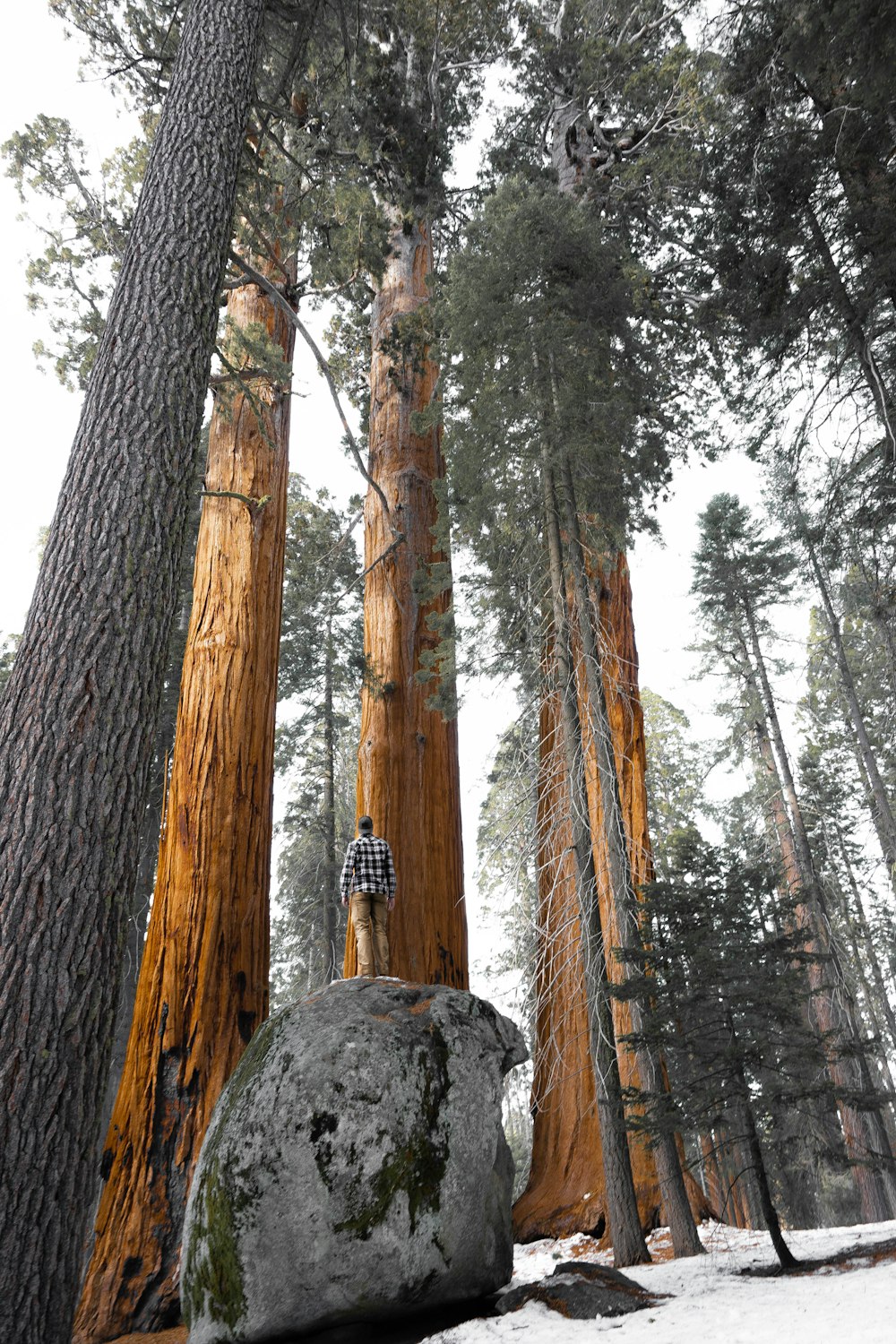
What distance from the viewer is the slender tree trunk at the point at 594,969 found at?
490cm

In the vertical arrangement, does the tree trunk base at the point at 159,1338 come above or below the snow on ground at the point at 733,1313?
below

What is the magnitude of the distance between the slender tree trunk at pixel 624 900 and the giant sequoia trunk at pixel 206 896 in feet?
8.80

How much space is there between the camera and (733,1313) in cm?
300

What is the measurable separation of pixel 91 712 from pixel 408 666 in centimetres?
551

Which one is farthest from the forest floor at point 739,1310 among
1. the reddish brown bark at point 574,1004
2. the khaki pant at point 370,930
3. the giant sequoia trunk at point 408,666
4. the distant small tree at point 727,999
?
the giant sequoia trunk at point 408,666

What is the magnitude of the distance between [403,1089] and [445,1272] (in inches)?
31.3

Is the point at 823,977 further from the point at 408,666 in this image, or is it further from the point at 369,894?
the point at 369,894

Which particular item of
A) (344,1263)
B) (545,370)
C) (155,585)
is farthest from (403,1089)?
(545,370)

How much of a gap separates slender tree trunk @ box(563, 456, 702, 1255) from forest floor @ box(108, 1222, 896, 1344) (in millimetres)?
345

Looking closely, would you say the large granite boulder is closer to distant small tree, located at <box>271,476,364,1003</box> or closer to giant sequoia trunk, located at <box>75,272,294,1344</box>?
giant sequoia trunk, located at <box>75,272,294,1344</box>

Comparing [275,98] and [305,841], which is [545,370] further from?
[305,841]

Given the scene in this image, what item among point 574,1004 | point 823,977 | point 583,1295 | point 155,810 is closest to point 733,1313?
point 583,1295

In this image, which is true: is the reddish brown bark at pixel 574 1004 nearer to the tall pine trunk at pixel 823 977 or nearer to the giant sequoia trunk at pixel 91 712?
the giant sequoia trunk at pixel 91 712

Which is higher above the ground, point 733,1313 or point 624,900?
point 624,900
